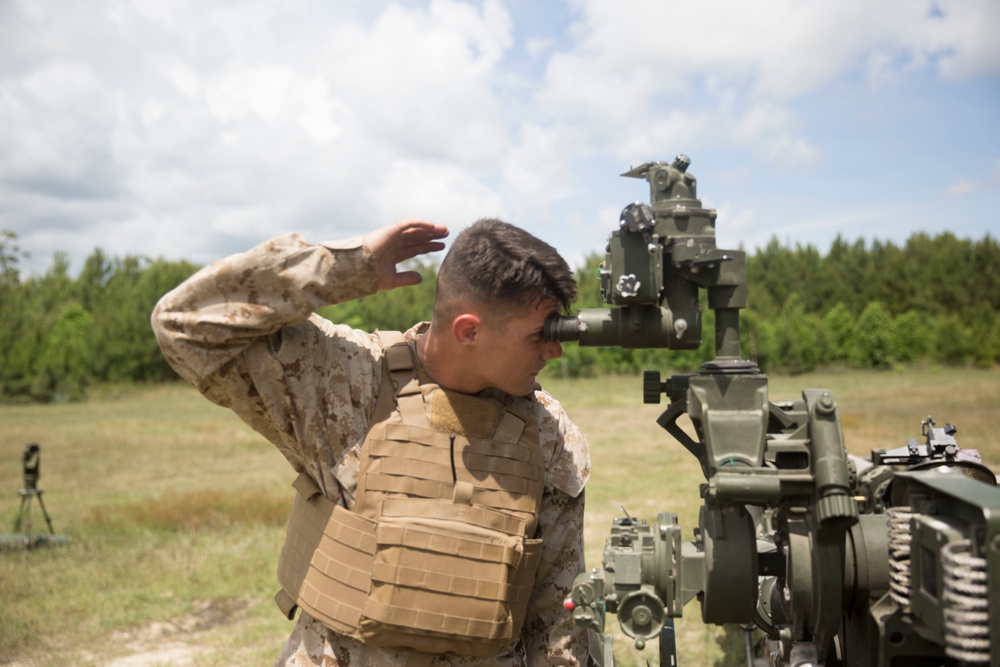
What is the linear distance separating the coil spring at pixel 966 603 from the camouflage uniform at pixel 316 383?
1451mm

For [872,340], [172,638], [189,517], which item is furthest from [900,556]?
[872,340]

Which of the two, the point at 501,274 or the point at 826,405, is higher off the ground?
the point at 501,274

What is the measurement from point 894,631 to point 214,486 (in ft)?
41.5

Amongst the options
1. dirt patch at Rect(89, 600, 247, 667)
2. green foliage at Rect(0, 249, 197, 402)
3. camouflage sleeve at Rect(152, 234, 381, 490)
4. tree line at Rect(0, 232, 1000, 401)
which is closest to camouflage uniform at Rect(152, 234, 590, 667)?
camouflage sleeve at Rect(152, 234, 381, 490)

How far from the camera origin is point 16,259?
52.0m

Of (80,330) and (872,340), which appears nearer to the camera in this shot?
(872,340)

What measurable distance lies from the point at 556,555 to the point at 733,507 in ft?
3.00

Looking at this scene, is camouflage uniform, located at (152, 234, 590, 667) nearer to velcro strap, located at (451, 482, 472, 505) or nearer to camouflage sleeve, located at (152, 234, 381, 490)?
camouflage sleeve, located at (152, 234, 381, 490)

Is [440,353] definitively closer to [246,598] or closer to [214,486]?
[246,598]

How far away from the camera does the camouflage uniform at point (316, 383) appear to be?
254cm

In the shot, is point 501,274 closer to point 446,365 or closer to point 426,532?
point 446,365

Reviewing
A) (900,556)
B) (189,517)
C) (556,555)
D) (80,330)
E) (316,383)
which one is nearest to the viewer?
(900,556)

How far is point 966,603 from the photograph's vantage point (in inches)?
71.6

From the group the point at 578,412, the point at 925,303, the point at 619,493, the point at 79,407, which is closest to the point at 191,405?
the point at 79,407
